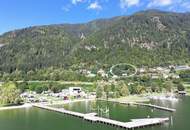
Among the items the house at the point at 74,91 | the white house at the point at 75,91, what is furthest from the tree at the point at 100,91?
the white house at the point at 75,91

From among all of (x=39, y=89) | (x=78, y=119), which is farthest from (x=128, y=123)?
(x=39, y=89)

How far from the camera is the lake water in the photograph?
56438 millimetres

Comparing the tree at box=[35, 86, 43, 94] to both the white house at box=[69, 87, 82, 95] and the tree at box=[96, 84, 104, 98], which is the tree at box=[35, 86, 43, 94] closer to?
the white house at box=[69, 87, 82, 95]

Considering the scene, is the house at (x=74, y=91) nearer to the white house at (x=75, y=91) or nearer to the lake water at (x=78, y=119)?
the white house at (x=75, y=91)

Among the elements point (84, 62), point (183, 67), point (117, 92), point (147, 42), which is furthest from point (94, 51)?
point (117, 92)

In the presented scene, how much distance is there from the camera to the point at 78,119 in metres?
64.3

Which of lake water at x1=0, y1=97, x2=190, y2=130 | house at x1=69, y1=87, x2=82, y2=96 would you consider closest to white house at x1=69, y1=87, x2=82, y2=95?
house at x1=69, y1=87, x2=82, y2=96

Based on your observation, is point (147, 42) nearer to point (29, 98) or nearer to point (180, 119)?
point (29, 98)

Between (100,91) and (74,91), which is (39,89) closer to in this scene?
(74,91)

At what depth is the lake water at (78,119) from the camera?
56438 mm

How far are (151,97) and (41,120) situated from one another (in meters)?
39.6

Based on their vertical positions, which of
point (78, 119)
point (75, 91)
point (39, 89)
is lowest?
point (78, 119)

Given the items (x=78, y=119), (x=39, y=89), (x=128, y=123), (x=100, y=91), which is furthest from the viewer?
(x=39, y=89)

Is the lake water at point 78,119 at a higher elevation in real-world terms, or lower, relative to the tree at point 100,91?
lower
